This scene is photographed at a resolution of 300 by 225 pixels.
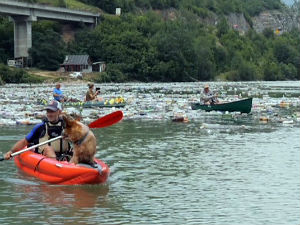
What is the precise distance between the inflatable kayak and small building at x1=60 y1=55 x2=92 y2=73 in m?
98.5

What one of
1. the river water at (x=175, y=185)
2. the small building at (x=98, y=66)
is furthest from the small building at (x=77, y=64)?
the river water at (x=175, y=185)

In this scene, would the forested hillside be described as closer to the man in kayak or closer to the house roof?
the house roof

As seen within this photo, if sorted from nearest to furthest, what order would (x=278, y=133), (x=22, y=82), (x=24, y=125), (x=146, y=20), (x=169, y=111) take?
(x=278, y=133) → (x=24, y=125) → (x=169, y=111) → (x=22, y=82) → (x=146, y=20)

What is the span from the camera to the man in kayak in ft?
51.7

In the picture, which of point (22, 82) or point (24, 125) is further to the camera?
point (22, 82)

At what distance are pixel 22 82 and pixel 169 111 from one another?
61440mm

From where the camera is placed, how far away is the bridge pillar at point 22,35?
378 ft

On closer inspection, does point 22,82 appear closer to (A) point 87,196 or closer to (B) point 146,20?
(B) point 146,20

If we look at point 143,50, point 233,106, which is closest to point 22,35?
point 143,50

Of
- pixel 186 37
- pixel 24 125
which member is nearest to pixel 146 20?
pixel 186 37

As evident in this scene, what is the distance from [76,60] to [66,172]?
331ft

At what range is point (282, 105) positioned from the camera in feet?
137

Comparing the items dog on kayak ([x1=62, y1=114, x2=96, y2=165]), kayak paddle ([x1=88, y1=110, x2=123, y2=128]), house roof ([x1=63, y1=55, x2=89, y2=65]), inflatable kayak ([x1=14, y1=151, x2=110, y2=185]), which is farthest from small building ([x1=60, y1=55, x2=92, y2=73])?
dog on kayak ([x1=62, y1=114, x2=96, y2=165])

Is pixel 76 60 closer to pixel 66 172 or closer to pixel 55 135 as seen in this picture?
pixel 55 135
